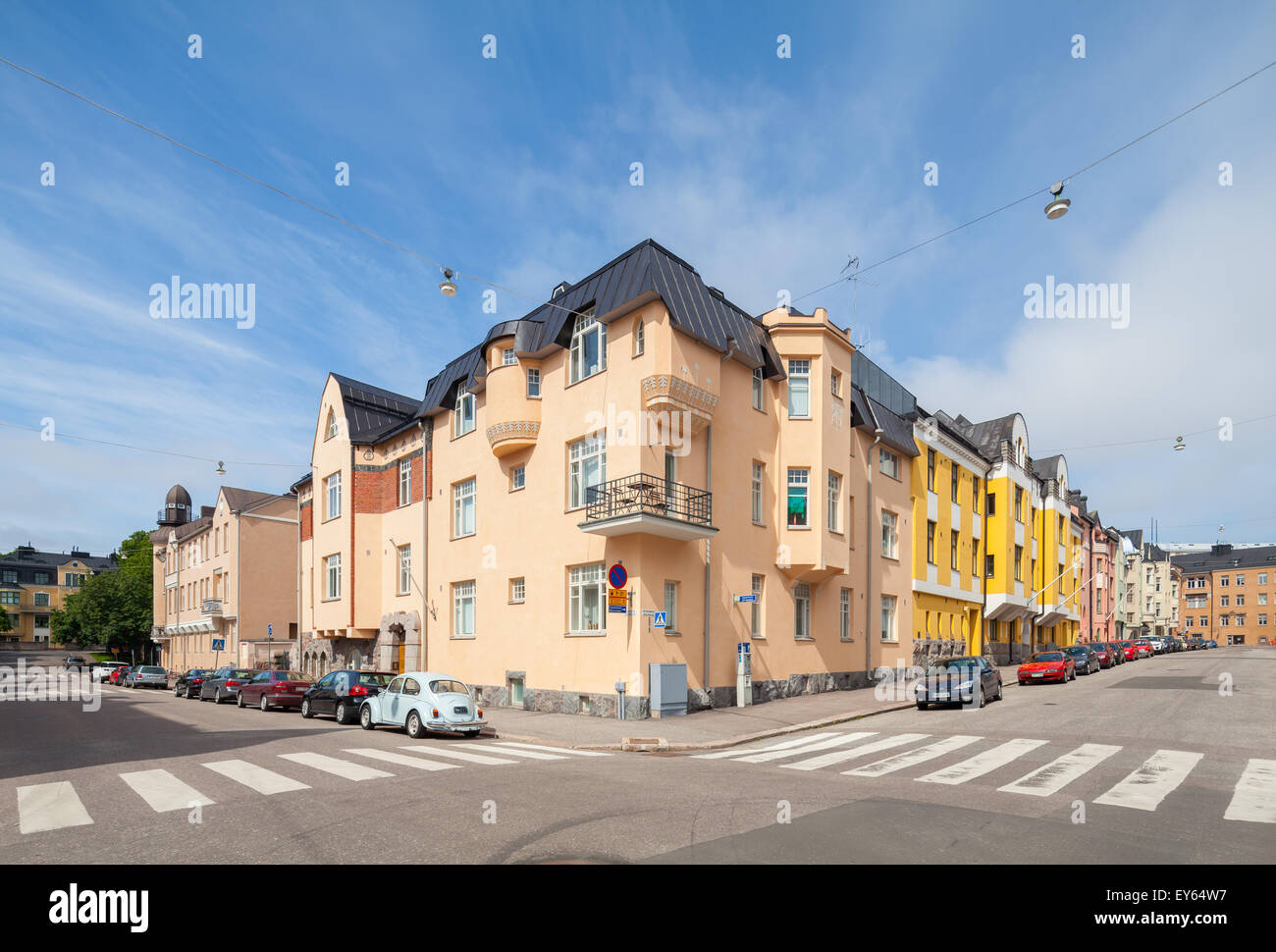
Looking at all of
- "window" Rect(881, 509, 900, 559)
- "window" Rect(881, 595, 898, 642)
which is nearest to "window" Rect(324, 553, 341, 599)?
"window" Rect(881, 595, 898, 642)

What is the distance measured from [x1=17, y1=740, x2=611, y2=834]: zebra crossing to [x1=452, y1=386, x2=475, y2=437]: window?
13.9 metres

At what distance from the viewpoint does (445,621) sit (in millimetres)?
27453

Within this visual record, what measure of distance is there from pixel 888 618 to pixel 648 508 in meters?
15.2

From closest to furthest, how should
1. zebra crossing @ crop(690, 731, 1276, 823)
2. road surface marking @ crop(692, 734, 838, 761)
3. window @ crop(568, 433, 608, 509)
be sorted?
zebra crossing @ crop(690, 731, 1276, 823), road surface marking @ crop(692, 734, 838, 761), window @ crop(568, 433, 608, 509)

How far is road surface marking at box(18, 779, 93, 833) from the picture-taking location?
8.05 meters

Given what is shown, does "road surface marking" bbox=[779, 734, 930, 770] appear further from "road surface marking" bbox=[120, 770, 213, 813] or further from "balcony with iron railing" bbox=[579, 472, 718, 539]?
"road surface marking" bbox=[120, 770, 213, 813]

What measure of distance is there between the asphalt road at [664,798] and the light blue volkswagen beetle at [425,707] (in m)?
0.47

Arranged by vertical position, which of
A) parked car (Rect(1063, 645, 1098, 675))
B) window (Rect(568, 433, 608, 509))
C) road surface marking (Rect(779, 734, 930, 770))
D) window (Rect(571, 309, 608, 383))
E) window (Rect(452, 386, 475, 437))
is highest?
window (Rect(571, 309, 608, 383))

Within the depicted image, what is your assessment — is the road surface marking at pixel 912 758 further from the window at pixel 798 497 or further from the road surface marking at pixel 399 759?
the window at pixel 798 497

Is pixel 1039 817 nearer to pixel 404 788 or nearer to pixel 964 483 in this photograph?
pixel 404 788

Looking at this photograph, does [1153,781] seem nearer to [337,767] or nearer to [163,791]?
[337,767]

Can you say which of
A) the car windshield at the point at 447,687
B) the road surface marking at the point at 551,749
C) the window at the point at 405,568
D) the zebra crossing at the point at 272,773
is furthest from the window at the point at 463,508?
the zebra crossing at the point at 272,773

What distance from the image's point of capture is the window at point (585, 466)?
69.0 ft
